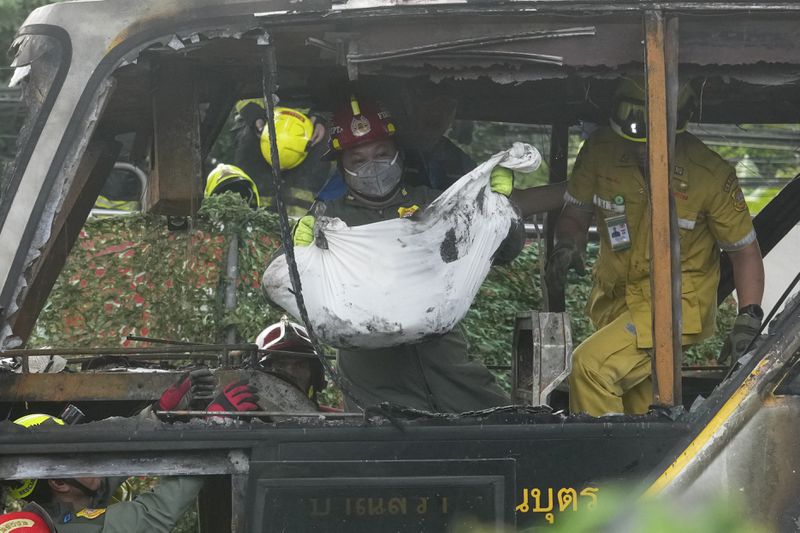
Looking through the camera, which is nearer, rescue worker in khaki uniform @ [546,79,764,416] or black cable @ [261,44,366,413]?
black cable @ [261,44,366,413]

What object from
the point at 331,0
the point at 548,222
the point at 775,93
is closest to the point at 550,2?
the point at 331,0

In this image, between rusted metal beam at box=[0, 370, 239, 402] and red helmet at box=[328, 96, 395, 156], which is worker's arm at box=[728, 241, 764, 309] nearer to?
red helmet at box=[328, 96, 395, 156]

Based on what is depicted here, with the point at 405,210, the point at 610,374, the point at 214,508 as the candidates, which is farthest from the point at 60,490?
the point at 610,374

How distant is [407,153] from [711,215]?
3.70ft

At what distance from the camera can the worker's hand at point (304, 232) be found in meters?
3.78

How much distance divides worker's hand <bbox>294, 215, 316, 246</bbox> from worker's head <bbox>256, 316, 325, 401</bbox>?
2.19 feet

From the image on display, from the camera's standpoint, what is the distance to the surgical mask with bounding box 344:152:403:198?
413 centimetres

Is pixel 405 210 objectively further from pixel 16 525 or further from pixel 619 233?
pixel 16 525

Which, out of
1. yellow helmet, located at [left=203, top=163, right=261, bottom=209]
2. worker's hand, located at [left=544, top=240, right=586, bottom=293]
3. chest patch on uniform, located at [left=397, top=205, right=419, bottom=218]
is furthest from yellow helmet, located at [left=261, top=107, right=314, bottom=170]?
chest patch on uniform, located at [left=397, top=205, right=419, bottom=218]

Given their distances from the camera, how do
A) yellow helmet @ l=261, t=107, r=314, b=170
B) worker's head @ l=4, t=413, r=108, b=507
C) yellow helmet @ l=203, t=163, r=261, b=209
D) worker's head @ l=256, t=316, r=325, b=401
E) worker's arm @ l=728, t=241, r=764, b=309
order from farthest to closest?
yellow helmet @ l=203, t=163, r=261, b=209, yellow helmet @ l=261, t=107, r=314, b=170, worker's head @ l=256, t=316, r=325, b=401, worker's arm @ l=728, t=241, r=764, b=309, worker's head @ l=4, t=413, r=108, b=507

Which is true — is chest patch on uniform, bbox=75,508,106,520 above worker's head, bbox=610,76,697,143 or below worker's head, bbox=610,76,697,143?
below

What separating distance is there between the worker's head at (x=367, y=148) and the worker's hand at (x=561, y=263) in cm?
82

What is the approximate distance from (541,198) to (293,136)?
2.97 m

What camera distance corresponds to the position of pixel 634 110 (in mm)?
4020
